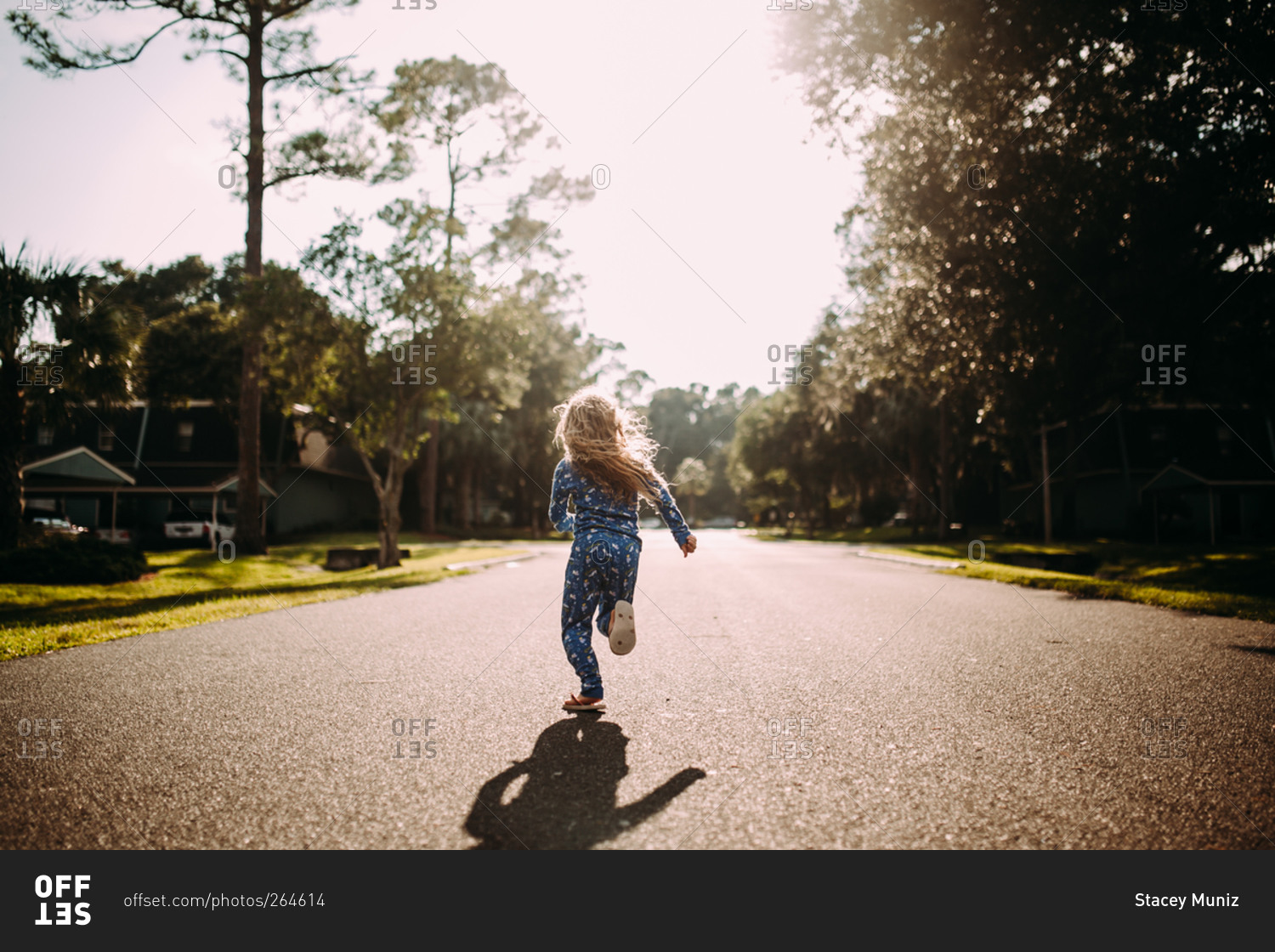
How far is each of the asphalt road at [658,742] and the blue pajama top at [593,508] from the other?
3.61 ft

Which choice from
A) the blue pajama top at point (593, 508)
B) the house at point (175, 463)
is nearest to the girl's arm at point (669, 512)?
the blue pajama top at point (593, 508)

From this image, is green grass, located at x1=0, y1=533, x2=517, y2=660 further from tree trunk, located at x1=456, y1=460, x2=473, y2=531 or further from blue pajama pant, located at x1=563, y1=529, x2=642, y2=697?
tree trunk, located at x1=456, y1=460, x2=473, y2=531

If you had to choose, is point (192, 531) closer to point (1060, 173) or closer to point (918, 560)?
point (918, 560)

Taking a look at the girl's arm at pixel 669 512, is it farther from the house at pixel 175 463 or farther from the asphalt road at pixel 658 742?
the house at pixel 175 463

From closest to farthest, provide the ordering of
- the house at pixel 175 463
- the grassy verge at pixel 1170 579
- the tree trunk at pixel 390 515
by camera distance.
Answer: the grassy verge at pixel 1170 579 → the tree trunk at pixel 390 515 → the house at pixel 175 463

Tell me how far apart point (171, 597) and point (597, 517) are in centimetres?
1006

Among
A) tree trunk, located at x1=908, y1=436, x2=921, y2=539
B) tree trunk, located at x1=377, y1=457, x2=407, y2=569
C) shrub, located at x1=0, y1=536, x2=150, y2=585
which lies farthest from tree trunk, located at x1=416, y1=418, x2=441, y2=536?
shrub, located at x1=0, y1=536, x2=150, y2=585

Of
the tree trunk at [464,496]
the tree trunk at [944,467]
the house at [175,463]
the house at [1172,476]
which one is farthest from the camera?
the tree trunk at [464,496]

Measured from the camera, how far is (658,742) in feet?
13.3

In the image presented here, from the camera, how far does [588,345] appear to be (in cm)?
4897
